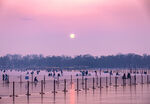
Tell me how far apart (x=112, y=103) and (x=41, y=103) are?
14.8 feet

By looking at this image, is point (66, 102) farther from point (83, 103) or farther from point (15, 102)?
point (15, 102)

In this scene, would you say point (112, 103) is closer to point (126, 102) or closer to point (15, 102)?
point (126, 102)

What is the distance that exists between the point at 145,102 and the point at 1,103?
30.3 ft

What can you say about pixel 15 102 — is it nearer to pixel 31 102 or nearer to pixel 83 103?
pixel 31 102

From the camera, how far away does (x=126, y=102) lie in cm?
3145

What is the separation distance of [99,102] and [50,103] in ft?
10.5

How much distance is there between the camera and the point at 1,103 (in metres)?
31.8

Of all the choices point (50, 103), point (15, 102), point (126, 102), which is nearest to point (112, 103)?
point (126, 102)

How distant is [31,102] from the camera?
3222cm

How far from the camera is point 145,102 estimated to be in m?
31.2

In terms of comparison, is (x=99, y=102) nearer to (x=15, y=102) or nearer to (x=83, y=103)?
(x=83, y=103)

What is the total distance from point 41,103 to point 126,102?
5428mm

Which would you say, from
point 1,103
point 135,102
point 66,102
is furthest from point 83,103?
point 1,103

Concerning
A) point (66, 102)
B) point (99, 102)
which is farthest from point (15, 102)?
point (99, 102)
